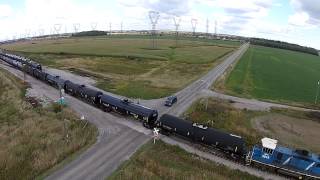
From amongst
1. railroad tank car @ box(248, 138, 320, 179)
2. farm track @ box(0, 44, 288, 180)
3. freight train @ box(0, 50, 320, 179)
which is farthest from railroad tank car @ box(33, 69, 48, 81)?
railroad tank car @ box(248, 138, 320, 179)

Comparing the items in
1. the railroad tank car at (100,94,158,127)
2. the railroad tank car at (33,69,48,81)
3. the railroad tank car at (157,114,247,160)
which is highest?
the railroad tank car at (33,69,48,81)

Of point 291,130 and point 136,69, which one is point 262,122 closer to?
point 291,130

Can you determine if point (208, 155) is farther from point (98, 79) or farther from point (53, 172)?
point (98, 79)

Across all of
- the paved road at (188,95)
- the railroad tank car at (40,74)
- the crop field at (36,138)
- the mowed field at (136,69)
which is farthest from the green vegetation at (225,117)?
the railroad tank car at (40,74)

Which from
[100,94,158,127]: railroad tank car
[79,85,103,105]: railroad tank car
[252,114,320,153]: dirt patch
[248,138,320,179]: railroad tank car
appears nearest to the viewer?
[248,138,320,179]: railroad tank car

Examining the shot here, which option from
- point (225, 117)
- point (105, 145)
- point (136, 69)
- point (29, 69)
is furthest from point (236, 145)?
point (136, 69)

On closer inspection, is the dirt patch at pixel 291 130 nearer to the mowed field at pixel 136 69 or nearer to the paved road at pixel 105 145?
the paved road at pixel 105 145

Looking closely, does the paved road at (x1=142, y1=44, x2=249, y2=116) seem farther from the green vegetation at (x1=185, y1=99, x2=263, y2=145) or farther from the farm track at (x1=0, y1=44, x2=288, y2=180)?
the green vegetation at (x1=185, y1=99, x2=263, y2=145)

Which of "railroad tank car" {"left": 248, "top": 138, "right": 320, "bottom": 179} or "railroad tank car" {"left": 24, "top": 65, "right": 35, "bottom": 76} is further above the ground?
"railroad tank car" {"left": 24, "top": 65, "right": 35, "bottom": 76}
